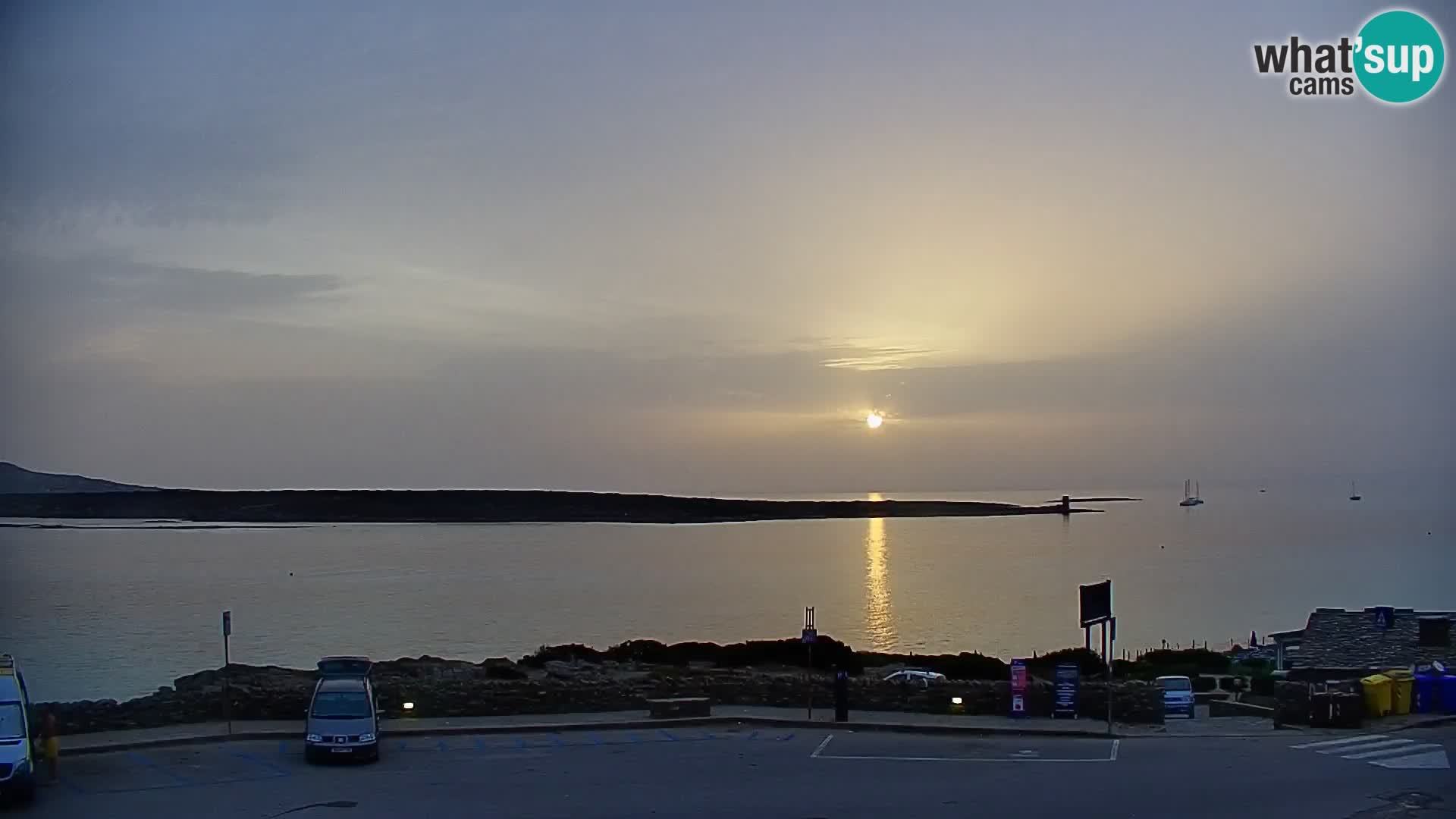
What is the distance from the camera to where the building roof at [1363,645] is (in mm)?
39031

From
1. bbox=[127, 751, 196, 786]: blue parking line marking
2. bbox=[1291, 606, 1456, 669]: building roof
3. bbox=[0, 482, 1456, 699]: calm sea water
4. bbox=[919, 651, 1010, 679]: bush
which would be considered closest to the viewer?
bbox=[127, 751, 196, 786]: blue parking line marking

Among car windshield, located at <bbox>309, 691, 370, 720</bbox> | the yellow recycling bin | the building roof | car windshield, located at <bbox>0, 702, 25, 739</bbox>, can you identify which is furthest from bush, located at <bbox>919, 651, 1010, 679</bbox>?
car windshield, located at <bbox>0, 702, 25, 739</bbox>

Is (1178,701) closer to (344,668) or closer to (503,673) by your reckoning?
(344,668)

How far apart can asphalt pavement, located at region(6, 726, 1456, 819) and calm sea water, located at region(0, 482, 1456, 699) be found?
35287 millimetres

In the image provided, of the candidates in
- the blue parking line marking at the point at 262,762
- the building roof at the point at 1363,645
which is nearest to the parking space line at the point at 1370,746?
the building roof at the point at 1363,645

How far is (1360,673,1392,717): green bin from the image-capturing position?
83.8 ft

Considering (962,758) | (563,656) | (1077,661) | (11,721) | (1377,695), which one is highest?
(11,721)

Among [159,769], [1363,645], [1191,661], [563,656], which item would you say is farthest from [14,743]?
[1191,661]

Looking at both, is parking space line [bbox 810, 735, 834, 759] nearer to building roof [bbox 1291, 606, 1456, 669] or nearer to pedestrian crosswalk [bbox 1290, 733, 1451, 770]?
pedestrian crosswalk [bbox 1290, 733, 1451, 770]

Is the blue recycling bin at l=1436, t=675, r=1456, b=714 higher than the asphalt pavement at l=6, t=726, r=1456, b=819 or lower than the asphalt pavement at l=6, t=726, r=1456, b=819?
higher

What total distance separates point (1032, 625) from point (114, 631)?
183 ft

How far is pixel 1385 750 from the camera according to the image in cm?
2191

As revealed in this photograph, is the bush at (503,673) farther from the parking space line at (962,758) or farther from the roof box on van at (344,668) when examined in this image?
the parking space line at (962,758)

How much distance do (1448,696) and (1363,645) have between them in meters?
18.3
